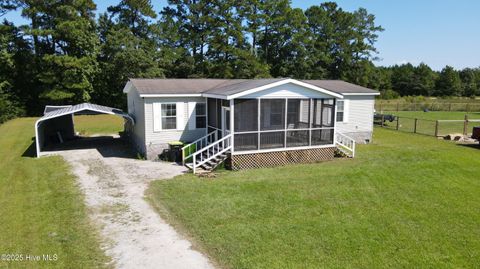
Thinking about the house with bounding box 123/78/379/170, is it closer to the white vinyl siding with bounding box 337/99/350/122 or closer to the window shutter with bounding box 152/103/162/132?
the window shutter with bounding box 152/103/162/132

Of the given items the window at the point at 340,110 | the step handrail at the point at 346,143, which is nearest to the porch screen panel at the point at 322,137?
the step handrail at the point at 346,143

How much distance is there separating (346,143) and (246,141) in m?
6.11

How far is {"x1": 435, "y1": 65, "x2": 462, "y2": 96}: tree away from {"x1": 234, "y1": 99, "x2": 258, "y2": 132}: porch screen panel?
68212mm

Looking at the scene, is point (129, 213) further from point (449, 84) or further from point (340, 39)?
point (449, 84)

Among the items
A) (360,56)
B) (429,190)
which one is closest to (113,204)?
(429,190)

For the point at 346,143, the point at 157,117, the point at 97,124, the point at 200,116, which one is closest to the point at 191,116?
the point at 200,116

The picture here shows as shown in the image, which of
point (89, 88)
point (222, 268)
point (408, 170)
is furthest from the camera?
point (89, 88)

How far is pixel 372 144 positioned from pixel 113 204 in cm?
1502

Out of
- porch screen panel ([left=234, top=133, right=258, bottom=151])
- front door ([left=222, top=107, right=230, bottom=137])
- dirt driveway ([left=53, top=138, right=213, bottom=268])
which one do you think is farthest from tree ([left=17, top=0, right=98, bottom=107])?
porch screen panel ([left=234, top=133, right=258, bottom=151])

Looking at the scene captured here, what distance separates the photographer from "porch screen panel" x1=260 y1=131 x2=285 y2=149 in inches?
561

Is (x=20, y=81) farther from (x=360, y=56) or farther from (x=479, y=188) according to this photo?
(x=360, y=56)

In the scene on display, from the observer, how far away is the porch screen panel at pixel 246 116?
1397cm

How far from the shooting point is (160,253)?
667cm

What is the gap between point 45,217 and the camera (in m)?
8.46
